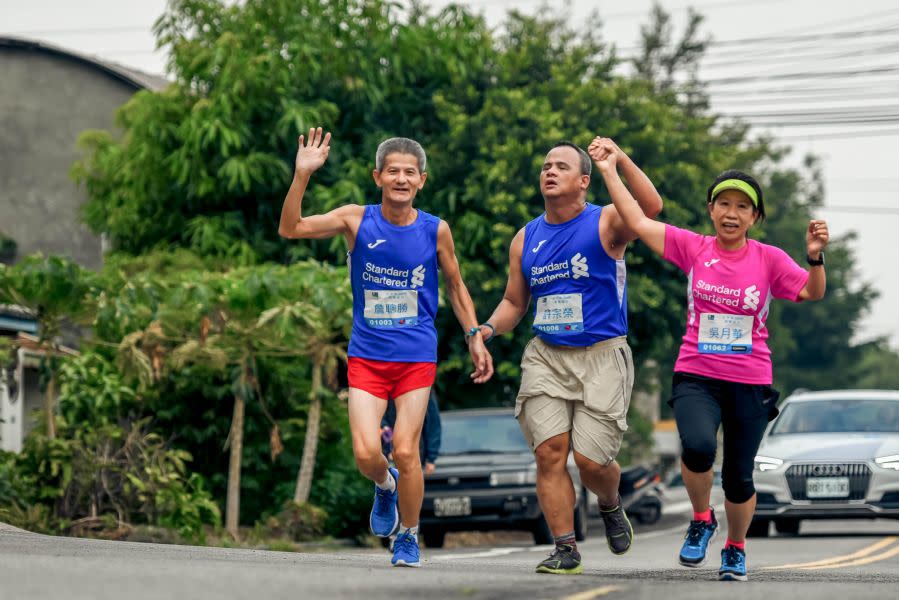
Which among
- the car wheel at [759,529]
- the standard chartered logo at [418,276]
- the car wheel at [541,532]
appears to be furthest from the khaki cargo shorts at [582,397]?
the car wheel at [759,529]

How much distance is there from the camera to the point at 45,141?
114 feet

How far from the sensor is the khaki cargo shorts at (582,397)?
8.45 meters

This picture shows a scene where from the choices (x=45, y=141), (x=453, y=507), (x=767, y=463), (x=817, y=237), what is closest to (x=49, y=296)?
(x=453, y=507)

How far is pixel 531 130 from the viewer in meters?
25.3

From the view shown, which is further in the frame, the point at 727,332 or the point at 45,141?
the point at 45,141

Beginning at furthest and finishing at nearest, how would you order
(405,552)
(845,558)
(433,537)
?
1. (433,537)
2. (845,558)
3. (405,552)

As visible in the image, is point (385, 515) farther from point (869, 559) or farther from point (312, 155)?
point (869, 559)

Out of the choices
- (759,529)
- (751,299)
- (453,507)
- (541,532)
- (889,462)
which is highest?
(751,299)

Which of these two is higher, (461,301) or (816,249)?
(816,249)

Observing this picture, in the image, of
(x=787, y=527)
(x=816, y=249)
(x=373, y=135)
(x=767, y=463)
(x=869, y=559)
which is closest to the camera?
(x=816, y=249)

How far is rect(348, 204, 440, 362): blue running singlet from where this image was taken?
8.55 m

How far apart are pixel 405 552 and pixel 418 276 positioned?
141 cm

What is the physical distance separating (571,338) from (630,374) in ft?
1.46

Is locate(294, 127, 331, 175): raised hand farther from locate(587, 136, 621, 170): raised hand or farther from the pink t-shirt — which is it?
the pink t-shirt
